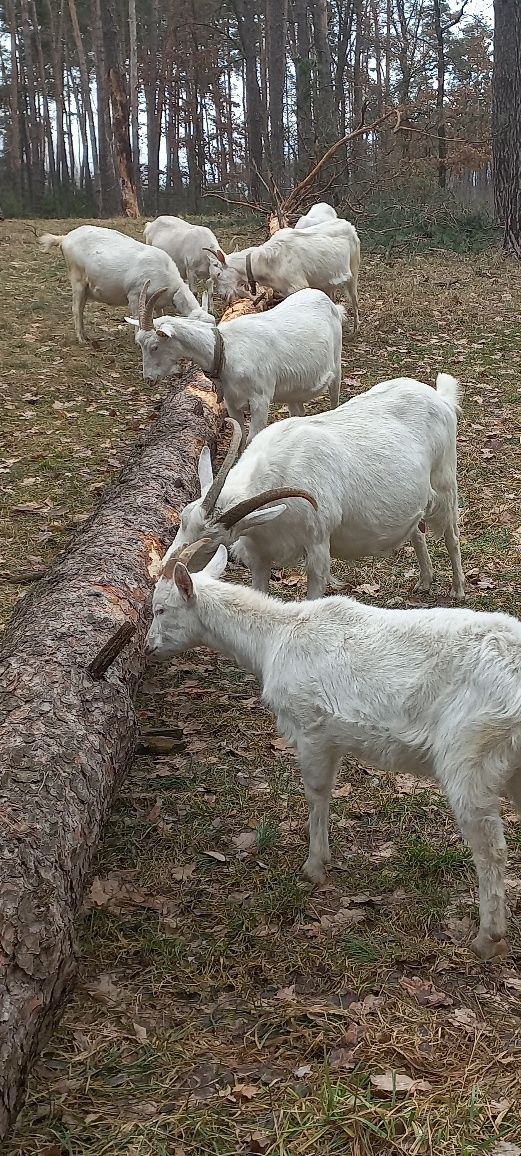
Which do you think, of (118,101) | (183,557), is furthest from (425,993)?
(118,101)

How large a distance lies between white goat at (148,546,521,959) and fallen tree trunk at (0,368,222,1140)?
1.55 ft

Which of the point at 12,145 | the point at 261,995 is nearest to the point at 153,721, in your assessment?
the point at 261,995

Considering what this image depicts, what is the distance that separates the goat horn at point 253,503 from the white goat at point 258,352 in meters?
2.91

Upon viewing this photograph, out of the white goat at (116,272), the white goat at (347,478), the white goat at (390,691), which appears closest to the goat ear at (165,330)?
the white goat at (347,478)

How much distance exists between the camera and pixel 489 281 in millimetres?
14453

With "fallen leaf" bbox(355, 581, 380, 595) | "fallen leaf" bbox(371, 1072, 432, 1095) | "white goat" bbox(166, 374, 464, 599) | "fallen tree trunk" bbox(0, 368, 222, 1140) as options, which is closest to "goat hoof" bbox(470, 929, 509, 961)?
"fallen leaf" bbox(371, 1072, 432, 1095)

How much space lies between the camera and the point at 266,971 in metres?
3.26

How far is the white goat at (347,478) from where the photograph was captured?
5047 mm

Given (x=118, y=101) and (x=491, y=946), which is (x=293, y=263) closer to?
(x=491, y=946)

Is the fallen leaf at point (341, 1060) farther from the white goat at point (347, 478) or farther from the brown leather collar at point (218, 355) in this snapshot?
the brown leather collar at point (218, 355)

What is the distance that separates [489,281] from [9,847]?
13.4 m

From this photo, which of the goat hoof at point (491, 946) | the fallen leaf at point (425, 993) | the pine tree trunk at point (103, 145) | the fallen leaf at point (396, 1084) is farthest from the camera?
the pine tree trunk at point (103, 145)

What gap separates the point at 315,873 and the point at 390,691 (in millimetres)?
887

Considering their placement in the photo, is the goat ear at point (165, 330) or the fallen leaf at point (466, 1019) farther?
the goat ear at point (165, 330)
